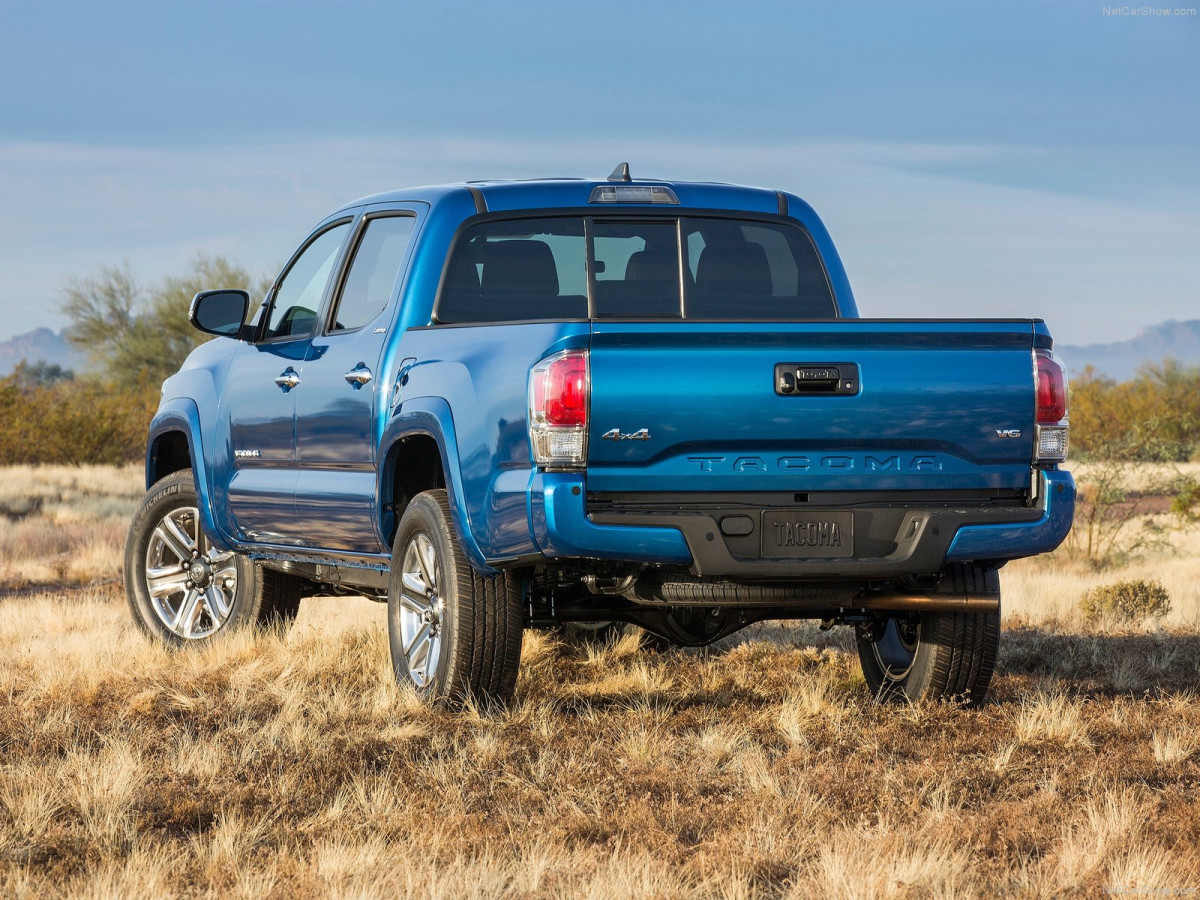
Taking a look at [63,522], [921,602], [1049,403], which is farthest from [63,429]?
[1049,403]

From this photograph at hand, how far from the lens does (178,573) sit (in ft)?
29.3

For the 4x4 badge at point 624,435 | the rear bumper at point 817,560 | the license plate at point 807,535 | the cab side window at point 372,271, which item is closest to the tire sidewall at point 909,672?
the rear bumper at point 817,560

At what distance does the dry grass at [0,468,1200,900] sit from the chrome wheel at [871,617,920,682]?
228mm

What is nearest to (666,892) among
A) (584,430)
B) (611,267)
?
(584,430)

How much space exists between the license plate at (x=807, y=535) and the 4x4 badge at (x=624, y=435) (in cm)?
53

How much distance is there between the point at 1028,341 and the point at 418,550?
101 inches

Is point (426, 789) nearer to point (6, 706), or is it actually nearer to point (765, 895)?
point (765, 895)

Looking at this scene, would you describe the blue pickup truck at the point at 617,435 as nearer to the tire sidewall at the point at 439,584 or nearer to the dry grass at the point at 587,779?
the tire sidewall at the point at 439,584

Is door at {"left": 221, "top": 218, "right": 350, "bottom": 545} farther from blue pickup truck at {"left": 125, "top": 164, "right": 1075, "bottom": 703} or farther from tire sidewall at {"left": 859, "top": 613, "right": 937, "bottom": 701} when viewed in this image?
tire sidewall at {"left": 859, "top": 613, "right": 937, "bottom": 701}

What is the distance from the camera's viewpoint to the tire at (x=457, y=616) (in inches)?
244

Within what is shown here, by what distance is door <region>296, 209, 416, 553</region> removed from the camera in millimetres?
6875

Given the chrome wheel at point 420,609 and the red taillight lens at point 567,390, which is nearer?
the red taillight lens at point 567,390

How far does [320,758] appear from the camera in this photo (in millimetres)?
5625

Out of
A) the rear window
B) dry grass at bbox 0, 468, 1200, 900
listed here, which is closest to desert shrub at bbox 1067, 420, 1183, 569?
dry grass at bbox 0, 468, 1200, 900
